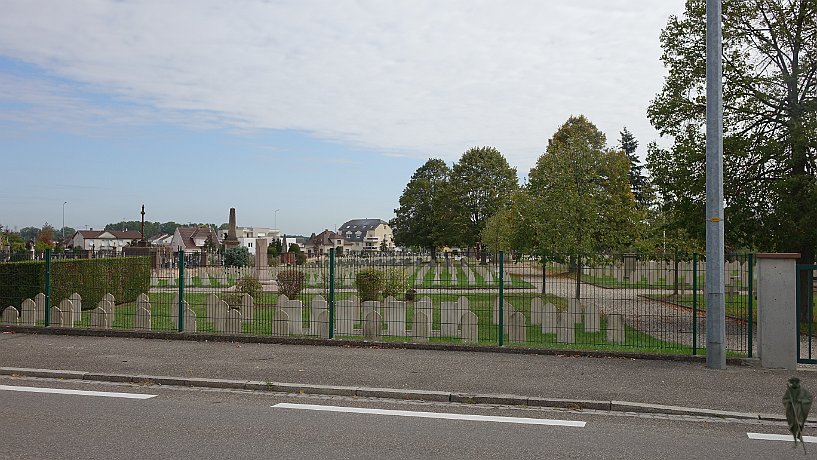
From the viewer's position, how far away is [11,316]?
1555 cm

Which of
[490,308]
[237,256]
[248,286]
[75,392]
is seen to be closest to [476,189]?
[237,256]

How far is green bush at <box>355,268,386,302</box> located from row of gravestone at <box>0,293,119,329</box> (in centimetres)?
699

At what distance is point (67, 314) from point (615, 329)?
35.8ft

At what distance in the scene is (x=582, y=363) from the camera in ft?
38.3

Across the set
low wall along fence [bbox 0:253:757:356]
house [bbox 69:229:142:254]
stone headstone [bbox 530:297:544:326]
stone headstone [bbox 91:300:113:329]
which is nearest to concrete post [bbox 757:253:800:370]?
low wall along fence [bbox 0:253:757:356]

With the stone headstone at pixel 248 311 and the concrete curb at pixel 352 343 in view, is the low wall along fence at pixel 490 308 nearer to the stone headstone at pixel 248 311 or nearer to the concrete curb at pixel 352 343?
the stone headstone at pixel 248 311

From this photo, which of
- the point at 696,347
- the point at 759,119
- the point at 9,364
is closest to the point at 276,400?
the point at 9,364

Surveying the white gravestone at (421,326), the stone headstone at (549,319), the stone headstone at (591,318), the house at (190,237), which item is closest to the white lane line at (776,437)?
the stone headstone at (591,318)

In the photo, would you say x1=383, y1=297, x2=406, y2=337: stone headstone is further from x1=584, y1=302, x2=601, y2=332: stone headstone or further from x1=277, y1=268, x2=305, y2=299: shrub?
x1=277, y1=268, x2=305, y2=299: shrub

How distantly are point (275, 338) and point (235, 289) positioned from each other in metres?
7.03

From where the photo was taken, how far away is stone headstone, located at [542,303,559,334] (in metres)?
13.2

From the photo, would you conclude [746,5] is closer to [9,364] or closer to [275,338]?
[275,338]

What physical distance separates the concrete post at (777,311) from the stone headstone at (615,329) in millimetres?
2228

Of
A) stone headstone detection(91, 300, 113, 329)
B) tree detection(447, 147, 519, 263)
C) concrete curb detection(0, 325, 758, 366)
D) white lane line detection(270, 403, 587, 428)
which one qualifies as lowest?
white lane line detection(270, 403, 587, 428)
